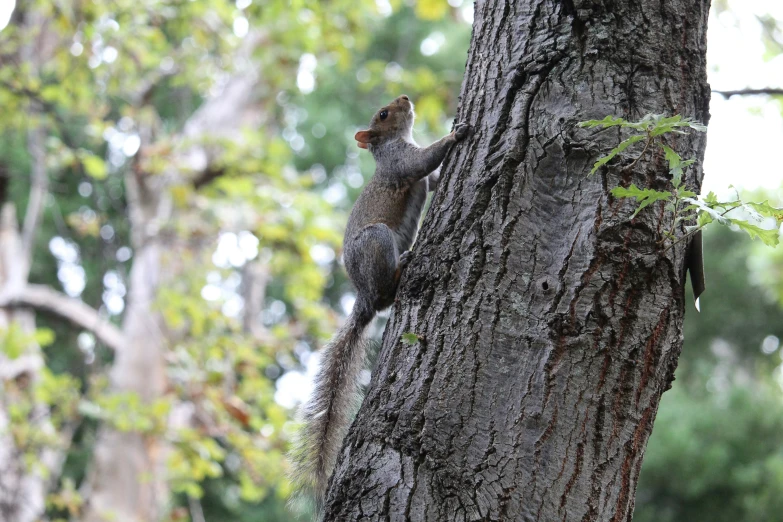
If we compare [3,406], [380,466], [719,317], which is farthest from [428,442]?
[719,317]

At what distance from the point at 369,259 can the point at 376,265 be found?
0.04m

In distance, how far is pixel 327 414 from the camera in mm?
1790

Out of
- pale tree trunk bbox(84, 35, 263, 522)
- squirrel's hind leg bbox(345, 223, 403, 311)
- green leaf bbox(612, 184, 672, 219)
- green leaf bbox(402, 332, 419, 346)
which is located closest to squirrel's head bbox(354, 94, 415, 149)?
squirrel's hind leg bbox(345, 223, 403, 311)

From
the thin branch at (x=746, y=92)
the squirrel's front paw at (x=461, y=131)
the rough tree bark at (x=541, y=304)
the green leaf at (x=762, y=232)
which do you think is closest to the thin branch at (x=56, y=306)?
the squirrel's front paw at (x=461, y=131)

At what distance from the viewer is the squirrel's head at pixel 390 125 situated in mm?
3072

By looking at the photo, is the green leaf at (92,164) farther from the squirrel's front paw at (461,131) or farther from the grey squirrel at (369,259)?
the squirrel's front paw at (461,131)

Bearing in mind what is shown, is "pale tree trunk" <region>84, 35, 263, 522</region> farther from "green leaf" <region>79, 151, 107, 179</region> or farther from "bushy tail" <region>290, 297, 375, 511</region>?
"bushy tail" <region>290, 297, 375, 511</region>

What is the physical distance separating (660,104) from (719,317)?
30.2 feet

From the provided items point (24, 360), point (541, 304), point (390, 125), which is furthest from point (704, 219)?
point (24, 360)

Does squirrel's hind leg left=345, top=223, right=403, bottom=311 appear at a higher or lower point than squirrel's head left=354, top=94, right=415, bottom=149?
lower

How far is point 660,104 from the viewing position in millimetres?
1341

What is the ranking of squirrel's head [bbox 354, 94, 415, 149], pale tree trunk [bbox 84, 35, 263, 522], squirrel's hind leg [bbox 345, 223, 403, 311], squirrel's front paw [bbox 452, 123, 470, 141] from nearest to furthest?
squirrel's front paw [bbox 452, 123, 470, 141] → squirrel's hind leg [bbox 345, 223, 403, 311] → squirrel's head [bbox 354, 94, 415, 149] → pale tree trunk [bbox 84, 35, 263, 522]

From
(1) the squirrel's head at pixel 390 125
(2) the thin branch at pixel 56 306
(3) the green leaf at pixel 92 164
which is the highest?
(3) the green leaf at pixel 92 164

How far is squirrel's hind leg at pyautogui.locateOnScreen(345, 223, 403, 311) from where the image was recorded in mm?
2395
